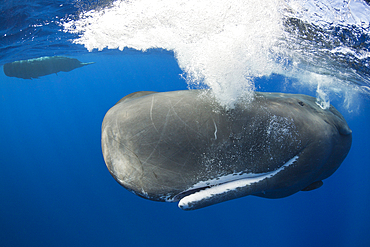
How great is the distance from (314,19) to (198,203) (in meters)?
5.55

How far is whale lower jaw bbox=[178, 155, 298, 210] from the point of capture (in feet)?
5.75

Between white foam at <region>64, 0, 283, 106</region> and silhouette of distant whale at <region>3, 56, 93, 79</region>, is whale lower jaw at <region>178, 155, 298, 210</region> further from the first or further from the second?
silhouette of distant whale at <region>3, 56, 93, 79</region>

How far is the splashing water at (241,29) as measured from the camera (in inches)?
115

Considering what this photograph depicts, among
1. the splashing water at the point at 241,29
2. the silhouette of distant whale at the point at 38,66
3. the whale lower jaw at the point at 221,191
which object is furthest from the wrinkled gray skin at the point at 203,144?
the silhouette of distant whale at the point at 38,66

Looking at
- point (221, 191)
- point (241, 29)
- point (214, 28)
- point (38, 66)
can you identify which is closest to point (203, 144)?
point (221, 191)

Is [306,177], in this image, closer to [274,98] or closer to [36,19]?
[274,98]

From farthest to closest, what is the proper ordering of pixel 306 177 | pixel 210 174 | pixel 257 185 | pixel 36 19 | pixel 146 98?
pixel 36 19 < pixel 306 177 < pixel 146 98 < pixel 257 185 < pixel 210 174

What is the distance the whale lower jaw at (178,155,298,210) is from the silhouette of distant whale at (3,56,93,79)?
18522 mm

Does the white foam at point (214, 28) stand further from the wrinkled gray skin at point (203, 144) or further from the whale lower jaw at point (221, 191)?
the whale lower jaw at point (221, 191)

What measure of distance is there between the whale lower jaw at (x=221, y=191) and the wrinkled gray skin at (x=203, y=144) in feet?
0.05

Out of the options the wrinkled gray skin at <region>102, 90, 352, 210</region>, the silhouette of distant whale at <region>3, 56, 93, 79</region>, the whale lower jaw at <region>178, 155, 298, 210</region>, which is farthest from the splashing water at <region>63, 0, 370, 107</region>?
the silhouette of distant whale at <region>3, 56, 93, 79</region>

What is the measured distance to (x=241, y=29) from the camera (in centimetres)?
482

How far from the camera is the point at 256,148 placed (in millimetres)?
2086

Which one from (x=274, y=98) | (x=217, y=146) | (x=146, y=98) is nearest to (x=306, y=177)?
(x=274, y=98)
